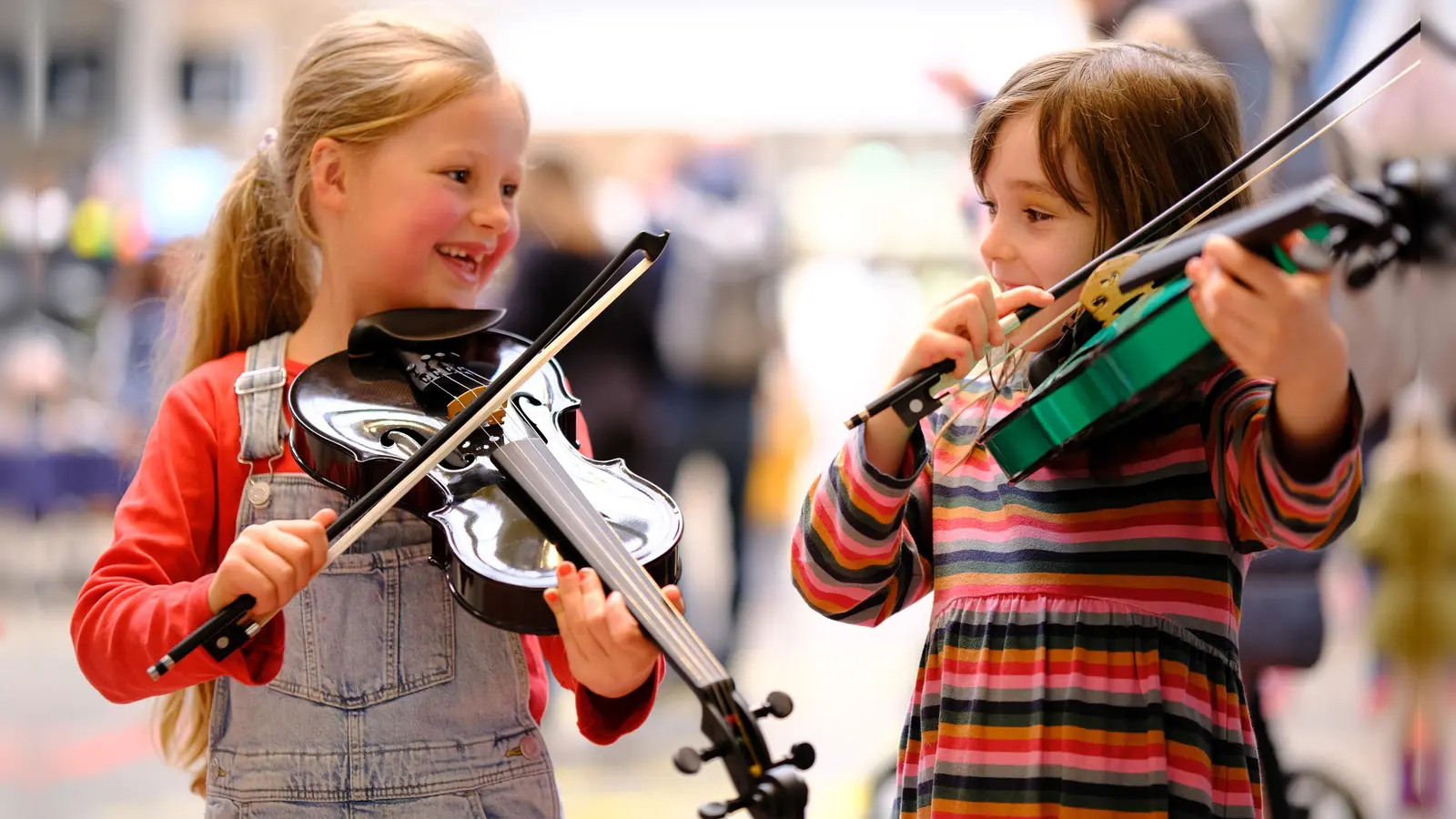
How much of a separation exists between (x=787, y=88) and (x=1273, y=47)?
13.8 ft

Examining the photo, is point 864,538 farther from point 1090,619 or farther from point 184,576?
point 184,576

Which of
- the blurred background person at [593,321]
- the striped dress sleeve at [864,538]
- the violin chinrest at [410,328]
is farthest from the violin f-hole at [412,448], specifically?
the blurred background person at [593,321]

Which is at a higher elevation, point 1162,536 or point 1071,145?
point 1071,145

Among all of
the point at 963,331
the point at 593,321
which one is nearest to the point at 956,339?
the point at 963,331

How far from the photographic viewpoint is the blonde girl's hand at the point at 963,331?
0.81m

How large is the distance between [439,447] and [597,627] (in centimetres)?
17

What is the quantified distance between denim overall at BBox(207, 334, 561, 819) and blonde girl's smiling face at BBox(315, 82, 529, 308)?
15 centimetres

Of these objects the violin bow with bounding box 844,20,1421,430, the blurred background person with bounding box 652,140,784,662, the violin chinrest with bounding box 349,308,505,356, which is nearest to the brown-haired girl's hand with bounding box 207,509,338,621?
the violin chinrest with bounding box 349,308,505,356

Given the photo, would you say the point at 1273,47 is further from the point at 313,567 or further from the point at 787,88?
the point at 787,88

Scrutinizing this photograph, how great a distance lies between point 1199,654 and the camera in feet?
2.78

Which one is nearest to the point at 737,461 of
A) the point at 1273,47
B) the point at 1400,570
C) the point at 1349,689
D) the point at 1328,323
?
the point at 1349,689

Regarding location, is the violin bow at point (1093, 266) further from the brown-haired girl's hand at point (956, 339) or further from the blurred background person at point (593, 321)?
the blurred background person at point (593, 321)

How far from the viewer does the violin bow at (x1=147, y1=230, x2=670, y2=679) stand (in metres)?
0.82

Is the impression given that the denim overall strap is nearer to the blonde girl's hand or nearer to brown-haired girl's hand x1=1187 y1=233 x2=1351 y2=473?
the blonde girl's hand
